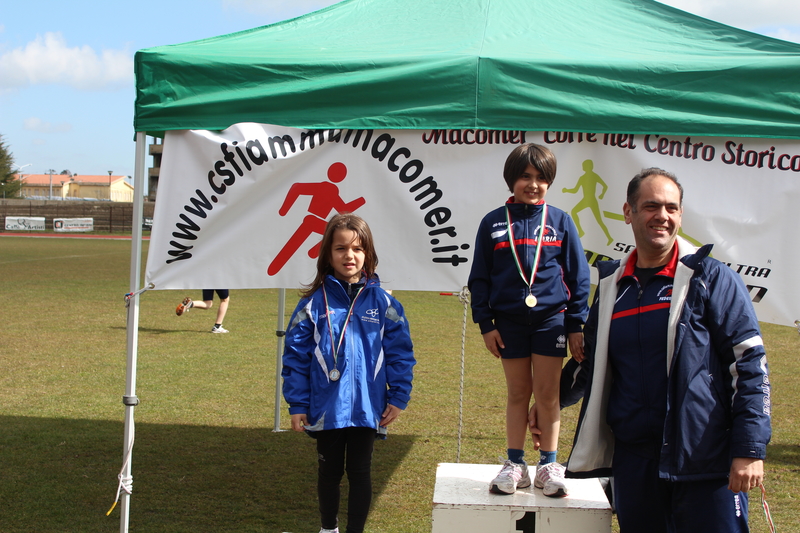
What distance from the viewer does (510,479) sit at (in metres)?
3.20

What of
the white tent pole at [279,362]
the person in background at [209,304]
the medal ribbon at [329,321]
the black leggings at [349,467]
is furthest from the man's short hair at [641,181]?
the person in background at [209,304]

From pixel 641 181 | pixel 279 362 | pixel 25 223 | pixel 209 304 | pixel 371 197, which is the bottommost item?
pixel 279 362

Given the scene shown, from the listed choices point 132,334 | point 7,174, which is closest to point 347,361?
point 132,334

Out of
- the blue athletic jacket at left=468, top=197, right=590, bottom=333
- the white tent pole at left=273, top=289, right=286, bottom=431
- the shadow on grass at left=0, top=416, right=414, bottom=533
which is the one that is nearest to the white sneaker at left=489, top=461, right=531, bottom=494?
the blue athletic jacket at left=468, top=197, right=590, bottom=333

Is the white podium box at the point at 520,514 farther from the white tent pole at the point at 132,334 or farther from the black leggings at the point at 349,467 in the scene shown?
the white tent pole at the point at 132,334

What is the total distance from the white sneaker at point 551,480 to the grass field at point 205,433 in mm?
903

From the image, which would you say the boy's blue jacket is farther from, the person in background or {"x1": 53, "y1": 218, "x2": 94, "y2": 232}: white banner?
{"x1": 53, "y1": 218, "x2": 94, "y2": 232}: white banner

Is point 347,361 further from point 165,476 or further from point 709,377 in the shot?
point 165,476

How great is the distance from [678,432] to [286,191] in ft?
7.53

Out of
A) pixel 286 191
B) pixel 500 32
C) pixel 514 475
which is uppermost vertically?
pixel 500 32

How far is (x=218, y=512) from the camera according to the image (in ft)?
13.4

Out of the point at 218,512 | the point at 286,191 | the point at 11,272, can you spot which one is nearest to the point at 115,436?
the point at 218,512

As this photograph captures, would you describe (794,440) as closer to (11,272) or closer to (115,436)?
(115,436)

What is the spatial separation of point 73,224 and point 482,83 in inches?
1930
